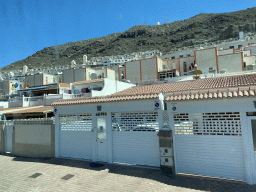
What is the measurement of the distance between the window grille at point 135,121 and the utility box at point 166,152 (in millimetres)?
623

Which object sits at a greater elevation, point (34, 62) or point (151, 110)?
point (34, 62)

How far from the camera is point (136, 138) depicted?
315 inches

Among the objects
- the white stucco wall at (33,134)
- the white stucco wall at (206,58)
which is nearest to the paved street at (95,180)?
the white stucco wall at (33,134)

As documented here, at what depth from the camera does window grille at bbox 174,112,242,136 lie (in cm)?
624

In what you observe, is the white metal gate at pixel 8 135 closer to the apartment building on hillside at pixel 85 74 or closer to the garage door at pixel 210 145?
the garage door at pixel 210 145

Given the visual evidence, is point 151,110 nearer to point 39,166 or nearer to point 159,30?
point 39,166

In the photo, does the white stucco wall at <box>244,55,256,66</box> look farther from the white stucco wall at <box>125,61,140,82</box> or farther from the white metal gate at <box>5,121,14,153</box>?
the white metal gate at <box>5,121,14,153</box>

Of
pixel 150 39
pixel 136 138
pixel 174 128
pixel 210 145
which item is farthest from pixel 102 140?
pixel 150 39

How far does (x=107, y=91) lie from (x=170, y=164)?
55.4 feet

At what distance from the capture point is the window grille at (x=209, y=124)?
20.5 feet

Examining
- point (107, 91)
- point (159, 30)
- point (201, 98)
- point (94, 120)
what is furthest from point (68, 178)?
point (159, 30)

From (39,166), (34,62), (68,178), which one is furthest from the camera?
(34,62)

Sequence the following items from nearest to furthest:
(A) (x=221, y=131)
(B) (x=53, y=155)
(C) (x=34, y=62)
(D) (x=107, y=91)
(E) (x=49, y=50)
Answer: (A) (x=221, y=131) → (B) (x=53, y=155) → (D) (x=107, y=91) → (C) (x=34, y=62) → (E) (x=49, y=50)

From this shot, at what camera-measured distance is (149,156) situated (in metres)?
7.71
